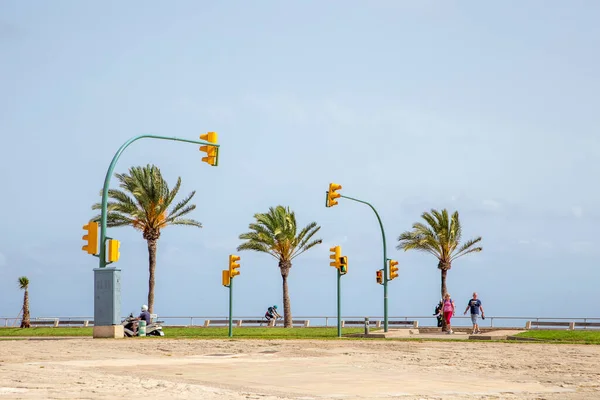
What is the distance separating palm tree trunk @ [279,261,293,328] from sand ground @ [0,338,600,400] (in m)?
29.5

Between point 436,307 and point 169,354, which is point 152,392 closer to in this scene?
point 169,354

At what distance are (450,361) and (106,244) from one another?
1121cm

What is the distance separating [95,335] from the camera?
81.6 feet

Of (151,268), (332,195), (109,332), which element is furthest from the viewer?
(151,268)

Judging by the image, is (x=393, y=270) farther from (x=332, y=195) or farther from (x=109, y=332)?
(x=109, y=332)

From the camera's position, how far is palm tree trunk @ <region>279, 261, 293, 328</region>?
52.8 metres

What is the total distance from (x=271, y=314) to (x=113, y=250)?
1141 inches

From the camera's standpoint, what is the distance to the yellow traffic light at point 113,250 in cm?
2497

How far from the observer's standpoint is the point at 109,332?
24609mm

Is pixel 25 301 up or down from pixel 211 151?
down

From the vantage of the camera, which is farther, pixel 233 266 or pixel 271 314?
pixel 271 314

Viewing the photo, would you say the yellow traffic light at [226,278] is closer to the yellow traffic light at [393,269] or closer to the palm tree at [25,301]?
the yellow traffic light at [393,269]

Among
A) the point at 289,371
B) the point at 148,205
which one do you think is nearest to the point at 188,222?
the point at 148,205

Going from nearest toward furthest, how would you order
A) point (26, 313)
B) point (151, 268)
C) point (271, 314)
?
point (151, 268) → point (271, 314) → point (26, 313)
